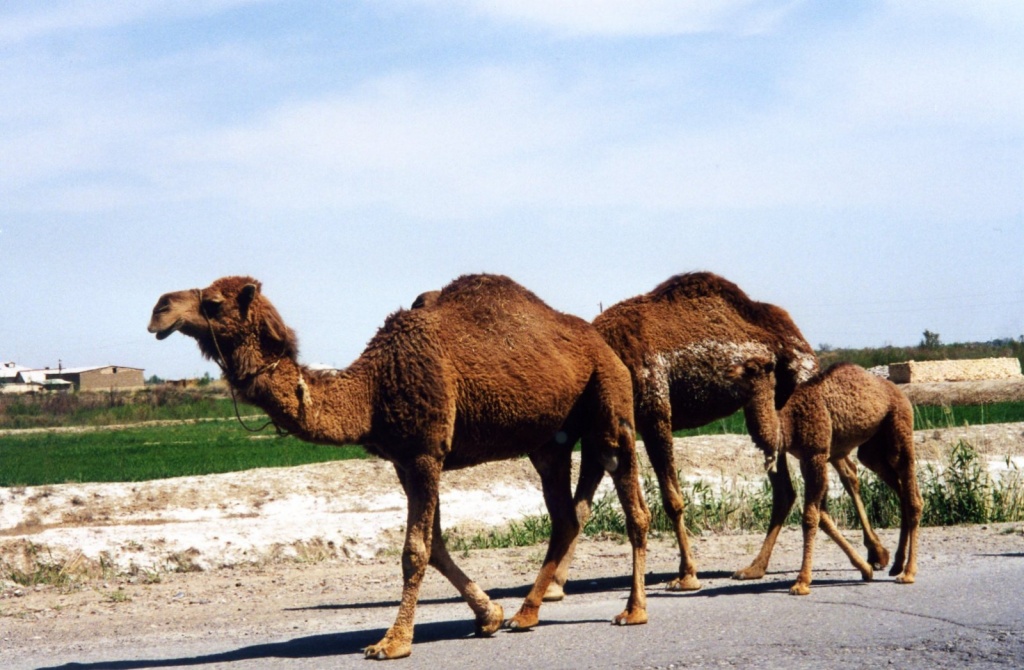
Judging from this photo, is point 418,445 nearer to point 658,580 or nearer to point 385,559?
point 658,580

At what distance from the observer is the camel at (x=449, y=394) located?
7.81 m

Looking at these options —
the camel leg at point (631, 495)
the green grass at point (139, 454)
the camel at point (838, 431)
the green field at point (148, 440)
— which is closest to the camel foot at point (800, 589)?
the camel at point (838, 431)

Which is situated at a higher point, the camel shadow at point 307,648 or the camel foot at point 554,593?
the camel foot at point 554,593

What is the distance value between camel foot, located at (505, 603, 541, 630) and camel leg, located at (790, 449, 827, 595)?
2.24 metres

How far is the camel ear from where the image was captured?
781 cm

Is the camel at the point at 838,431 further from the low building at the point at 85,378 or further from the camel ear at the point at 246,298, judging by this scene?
the low building at the point at 85,378

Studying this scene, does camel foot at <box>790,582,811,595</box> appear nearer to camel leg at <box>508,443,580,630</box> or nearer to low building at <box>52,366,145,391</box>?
camel leg at <box>508,443,580,630</box>

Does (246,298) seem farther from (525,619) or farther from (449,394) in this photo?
(525,619)

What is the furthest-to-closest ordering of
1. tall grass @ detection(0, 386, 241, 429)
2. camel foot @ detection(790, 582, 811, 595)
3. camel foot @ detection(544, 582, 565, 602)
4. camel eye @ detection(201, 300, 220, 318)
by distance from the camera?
1. tall grass @ detection(0, 386, 241, 429)
2. camel foot @ detection(544, 582, 565, 602)
3. camel foot @ detection(790, 582, 811, 595)
4. camel eye @ detection(201, 300, 220, 318)

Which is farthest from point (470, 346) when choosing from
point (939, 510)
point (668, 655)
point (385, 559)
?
point (939, 510)

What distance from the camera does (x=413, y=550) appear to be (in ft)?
25.5

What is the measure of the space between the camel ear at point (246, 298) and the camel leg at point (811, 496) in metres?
4.73

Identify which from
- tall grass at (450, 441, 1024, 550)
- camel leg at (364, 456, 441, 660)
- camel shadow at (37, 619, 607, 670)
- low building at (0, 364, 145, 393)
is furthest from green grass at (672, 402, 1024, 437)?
low building at (0, 364, 145, 393)

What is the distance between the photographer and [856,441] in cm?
1041
